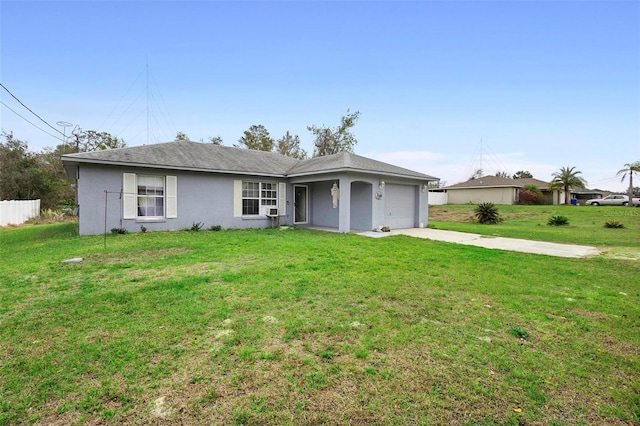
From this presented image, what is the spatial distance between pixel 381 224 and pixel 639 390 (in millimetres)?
11134

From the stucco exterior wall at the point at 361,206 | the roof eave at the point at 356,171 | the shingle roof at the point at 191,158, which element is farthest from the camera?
the stucco exterior wall at the point at 361,206

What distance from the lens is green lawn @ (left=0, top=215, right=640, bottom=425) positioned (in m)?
2.16

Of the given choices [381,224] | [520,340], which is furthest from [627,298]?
[381,224]

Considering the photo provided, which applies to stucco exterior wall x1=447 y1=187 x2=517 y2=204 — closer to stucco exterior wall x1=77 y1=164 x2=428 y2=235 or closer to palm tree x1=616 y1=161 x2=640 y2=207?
palm tree x1=616 y1=161 x2=640 y2=207

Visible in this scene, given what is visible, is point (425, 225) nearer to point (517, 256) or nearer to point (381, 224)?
point (381, 224)

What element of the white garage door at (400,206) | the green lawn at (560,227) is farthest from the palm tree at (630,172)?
the white garage door at (400,206)

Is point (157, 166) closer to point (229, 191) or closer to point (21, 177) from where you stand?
point (229, 191)

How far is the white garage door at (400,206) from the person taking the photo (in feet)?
46.2

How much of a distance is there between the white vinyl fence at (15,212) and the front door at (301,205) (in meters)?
15.5

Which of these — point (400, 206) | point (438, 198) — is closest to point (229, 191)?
point (400, 206)

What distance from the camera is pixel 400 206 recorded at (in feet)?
48.0

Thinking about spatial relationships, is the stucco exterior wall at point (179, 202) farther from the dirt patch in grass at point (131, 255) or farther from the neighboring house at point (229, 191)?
the dirt patch in grass at point (131, 255)

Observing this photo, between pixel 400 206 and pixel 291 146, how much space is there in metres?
25.5

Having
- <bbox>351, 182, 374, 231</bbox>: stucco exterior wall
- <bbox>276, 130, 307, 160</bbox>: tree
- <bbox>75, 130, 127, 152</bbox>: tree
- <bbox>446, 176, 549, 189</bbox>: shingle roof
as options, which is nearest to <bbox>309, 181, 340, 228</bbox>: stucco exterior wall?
<bbox>351, 182, 374, 231</bbox>: stucco exterior wall
